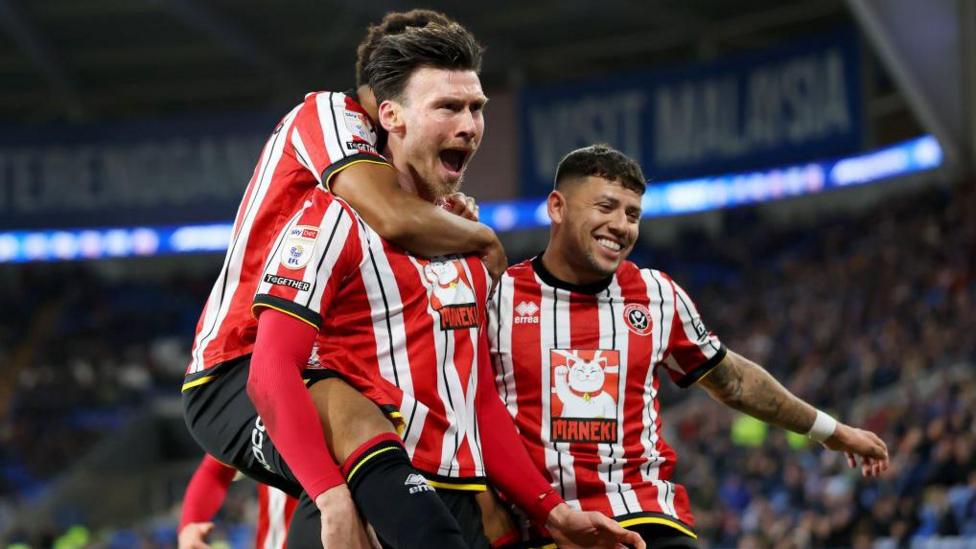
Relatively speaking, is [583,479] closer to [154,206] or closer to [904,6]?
[904,6]

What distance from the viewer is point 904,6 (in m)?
15.4

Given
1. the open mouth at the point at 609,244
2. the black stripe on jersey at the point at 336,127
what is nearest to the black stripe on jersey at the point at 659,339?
the open mouth at the point at 609,244

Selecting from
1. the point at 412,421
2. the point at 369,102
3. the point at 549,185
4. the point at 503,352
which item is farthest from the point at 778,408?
the point at 549,185

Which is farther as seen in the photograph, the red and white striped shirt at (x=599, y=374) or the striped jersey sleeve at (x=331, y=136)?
the red and white striped shirt at (x=599, y=374)

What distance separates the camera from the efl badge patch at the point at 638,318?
153 inches

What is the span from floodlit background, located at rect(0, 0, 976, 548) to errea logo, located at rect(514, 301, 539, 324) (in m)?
8.72

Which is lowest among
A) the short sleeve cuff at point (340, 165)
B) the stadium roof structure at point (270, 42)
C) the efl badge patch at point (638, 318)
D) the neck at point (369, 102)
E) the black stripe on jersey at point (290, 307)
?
the black stripe on jersey at point (290, 307)

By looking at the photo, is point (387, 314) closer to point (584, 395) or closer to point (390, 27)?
point (390, 27)

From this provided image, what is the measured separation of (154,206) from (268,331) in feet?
78.1

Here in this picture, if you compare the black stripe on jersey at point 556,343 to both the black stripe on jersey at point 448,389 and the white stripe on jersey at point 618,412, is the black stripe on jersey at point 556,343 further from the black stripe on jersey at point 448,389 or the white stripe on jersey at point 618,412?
the black stripe on jersey at point 448,389

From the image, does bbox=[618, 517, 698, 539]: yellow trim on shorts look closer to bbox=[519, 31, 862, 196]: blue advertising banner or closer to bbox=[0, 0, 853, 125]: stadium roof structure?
bbox=[519, 31, 862, 196]: blue advertising banner

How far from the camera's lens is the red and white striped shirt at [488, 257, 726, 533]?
3.69m

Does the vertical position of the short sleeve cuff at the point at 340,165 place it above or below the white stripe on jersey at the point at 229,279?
above

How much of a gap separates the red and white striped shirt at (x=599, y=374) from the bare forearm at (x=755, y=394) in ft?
0.20
